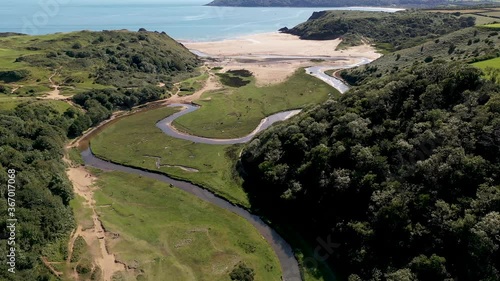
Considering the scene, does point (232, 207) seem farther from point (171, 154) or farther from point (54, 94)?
point (54, 94)

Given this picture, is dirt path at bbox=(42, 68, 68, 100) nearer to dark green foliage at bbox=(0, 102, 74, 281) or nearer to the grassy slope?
the grassy slope

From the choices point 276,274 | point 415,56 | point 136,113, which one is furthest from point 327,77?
point 276,274

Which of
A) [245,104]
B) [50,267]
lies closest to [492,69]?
[50,267]

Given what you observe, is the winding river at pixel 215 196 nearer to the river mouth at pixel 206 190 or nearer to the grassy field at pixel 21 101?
the river mouth at pixel 206 190

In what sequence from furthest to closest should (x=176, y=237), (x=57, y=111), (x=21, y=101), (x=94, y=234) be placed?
(x=57, y=111)
(x=21, y=101)
(x=94, y=234)
(x=176, y=237)

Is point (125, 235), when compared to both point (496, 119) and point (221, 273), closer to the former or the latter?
point (221, 273)
